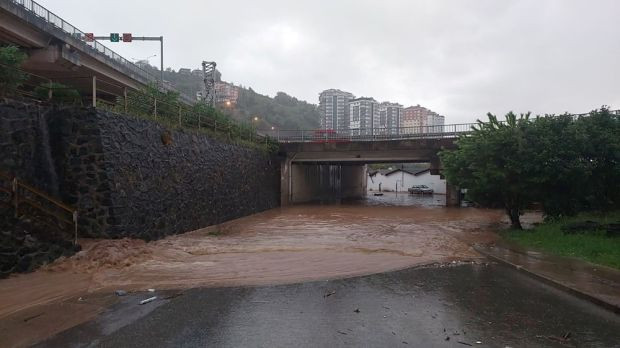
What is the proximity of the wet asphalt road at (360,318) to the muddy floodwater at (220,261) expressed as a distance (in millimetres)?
984

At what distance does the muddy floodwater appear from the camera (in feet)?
27.8

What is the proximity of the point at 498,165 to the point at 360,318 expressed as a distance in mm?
12752

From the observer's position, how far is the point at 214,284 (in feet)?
30.5

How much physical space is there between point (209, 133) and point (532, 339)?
61.1 feet

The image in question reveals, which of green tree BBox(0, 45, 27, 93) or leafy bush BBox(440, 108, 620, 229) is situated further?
leafy bush BBox(440, 108, 620, 229)

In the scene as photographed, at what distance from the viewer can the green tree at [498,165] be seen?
16.6m

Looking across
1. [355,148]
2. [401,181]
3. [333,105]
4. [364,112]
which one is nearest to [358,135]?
[355,148]

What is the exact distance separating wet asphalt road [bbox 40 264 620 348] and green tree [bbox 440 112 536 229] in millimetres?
8450

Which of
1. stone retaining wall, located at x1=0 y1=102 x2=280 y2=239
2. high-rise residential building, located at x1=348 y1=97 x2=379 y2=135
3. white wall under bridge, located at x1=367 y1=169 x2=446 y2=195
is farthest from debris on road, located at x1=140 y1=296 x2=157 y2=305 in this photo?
high-rise residential building, located at x1=348 y1=97 x2=379 y2=135

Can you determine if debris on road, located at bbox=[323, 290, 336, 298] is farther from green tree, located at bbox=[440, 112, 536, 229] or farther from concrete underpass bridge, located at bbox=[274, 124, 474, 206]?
concrete underpass bridge, located at bbox=[274, 124, 474, 206]

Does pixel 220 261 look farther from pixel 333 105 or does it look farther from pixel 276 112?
pixel 333 105

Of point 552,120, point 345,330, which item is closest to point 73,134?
point 345,330

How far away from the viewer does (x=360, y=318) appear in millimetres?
6758

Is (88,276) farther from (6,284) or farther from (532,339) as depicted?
(532,339)
